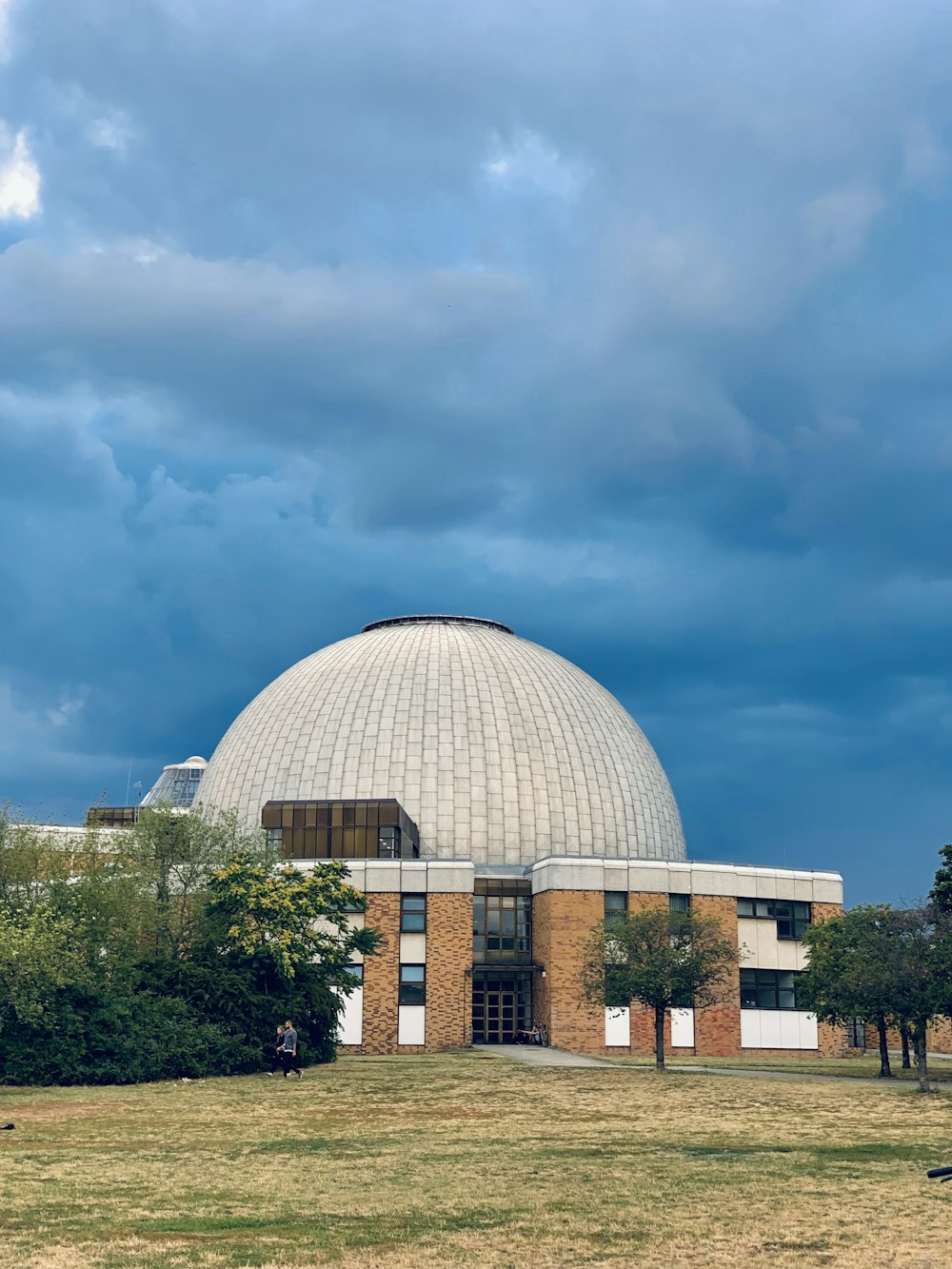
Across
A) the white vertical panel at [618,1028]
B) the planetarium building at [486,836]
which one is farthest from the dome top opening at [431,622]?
the white vertical panel at [618,1028]

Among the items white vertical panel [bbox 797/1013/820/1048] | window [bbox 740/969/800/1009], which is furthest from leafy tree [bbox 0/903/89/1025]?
white vertical panel [bbox 797/1013/820/1048]

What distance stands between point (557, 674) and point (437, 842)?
18.4 metres

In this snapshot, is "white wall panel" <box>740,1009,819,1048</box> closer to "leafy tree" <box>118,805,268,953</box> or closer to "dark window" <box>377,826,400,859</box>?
"dark window" <box>377,826,400,859</box>

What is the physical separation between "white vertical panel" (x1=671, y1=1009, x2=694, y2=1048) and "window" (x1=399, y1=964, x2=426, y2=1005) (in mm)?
13497

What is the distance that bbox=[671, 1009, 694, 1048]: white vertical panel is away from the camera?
68312 millimetres

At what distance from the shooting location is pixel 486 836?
7806 centimetres

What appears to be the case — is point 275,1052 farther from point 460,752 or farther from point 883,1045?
point 460,752

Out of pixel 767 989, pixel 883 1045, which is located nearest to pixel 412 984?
pixel 767 989

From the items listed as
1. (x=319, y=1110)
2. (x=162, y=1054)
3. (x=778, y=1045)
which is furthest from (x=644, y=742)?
(x=319, y=1110)

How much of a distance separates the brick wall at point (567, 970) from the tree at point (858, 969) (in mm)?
13713

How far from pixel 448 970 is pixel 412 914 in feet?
11.3

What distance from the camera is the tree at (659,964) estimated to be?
50.2 metres

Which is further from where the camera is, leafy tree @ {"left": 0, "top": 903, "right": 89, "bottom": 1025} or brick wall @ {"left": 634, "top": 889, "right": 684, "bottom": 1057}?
brick wall @ {"left": 634, "top": 889, "right": 684, "bottom": 1057}

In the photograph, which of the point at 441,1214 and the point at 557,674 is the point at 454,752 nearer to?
the point at 557,674
